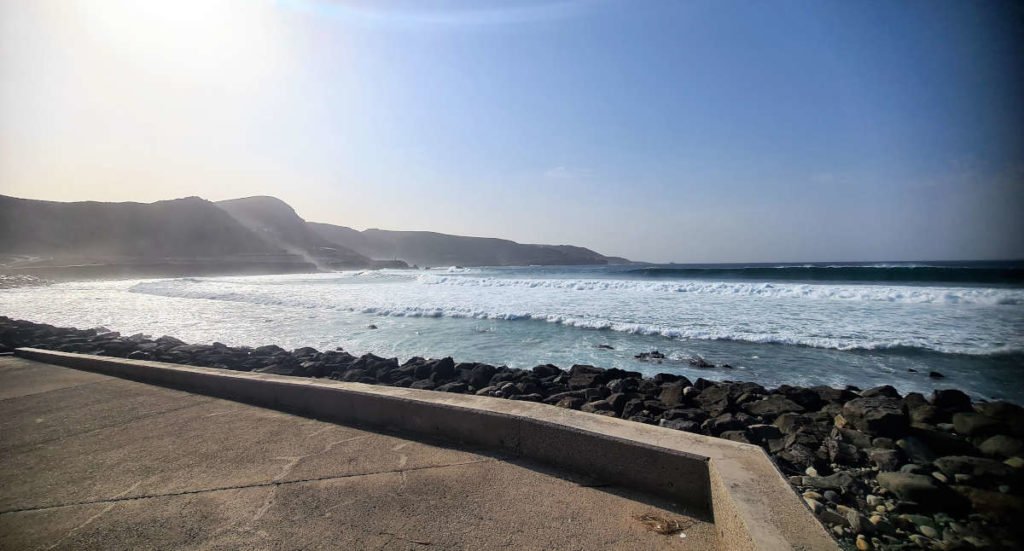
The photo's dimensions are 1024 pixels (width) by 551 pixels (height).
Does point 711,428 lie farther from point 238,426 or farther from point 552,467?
point 238,426

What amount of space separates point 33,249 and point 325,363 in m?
93.8

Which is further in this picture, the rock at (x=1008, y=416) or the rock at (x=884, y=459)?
the rock at (x=1008, y=416)

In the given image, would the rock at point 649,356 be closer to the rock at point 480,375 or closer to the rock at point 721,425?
the rock at point 480,375

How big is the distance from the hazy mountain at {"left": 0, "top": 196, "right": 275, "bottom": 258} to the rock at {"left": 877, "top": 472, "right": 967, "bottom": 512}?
316 feet

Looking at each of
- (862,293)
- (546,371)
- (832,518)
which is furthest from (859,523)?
(862,293)

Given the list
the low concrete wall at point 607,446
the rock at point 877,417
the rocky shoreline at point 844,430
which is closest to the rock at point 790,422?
the rocky shoreline at point 844,430

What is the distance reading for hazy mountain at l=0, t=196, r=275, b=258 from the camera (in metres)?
71.1

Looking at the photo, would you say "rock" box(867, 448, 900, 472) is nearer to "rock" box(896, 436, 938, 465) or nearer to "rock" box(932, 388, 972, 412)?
"rock" box(896, 436, 938, 465)

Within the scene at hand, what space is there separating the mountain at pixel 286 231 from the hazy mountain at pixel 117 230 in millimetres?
12282

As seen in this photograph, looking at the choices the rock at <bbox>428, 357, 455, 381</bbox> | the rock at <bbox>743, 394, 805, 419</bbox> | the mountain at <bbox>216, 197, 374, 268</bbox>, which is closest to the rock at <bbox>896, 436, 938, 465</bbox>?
the rock at <bbox>743, 394, 805, 419</bbox>

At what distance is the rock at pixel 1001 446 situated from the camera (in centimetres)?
420

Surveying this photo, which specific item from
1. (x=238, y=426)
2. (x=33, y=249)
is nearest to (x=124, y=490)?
(x=238, y=426)

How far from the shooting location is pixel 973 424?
191 inches

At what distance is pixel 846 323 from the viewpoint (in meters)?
12.8
